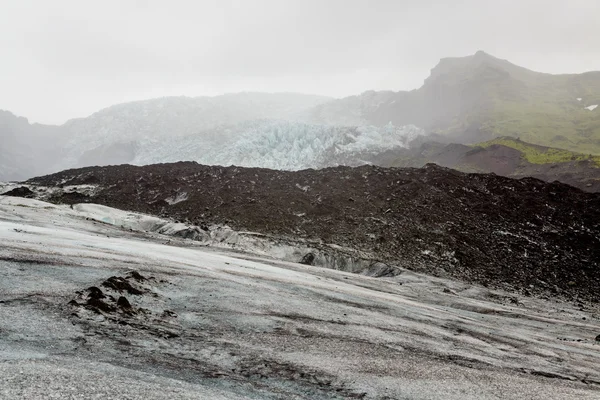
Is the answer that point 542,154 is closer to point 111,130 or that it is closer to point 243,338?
point 243,338

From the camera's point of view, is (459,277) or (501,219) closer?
(459,277)

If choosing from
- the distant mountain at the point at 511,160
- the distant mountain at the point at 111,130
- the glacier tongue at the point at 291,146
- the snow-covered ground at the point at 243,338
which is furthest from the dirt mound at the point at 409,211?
the distant mountain at the point at 111,130

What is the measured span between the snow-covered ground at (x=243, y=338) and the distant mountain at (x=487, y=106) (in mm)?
88024

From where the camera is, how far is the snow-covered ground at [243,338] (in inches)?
256

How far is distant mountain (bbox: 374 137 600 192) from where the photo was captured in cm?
5497

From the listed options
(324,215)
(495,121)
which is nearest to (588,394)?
(324,215)

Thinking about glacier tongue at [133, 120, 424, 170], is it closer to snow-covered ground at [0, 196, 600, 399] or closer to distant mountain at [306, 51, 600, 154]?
distant mountain at [306, 51, 600, 154]

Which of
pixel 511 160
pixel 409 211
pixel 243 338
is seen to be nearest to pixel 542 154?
pixel 511 160

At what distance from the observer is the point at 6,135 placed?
12925 cm

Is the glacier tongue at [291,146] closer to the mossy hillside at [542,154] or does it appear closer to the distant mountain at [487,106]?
the mossy hillside at [542,154]

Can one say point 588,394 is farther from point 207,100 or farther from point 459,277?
point 207,100

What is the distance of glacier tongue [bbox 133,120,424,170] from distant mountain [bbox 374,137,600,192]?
17.8 ft

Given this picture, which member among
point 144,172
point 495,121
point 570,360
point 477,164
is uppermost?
point 495,121

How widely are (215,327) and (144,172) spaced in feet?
102
